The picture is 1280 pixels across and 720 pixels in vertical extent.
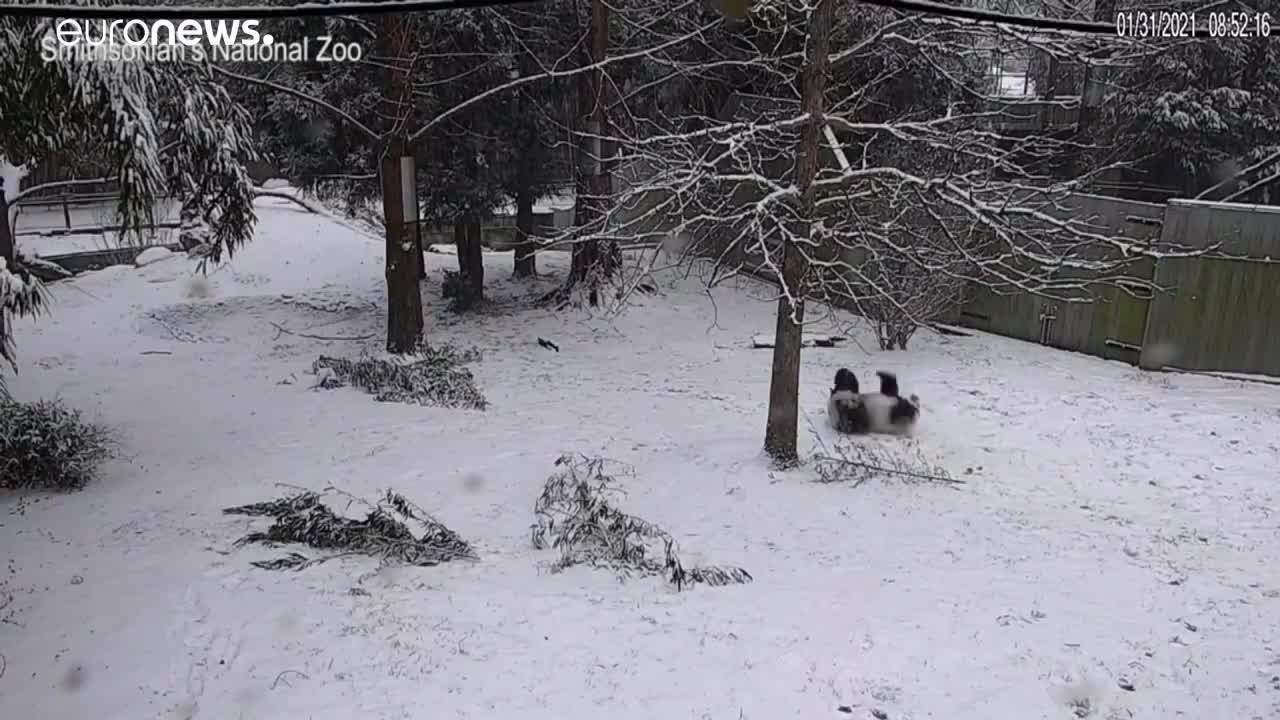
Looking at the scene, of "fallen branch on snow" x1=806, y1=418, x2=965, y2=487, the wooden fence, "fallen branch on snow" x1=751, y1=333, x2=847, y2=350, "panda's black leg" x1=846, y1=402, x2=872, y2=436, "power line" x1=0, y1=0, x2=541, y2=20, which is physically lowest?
"fallen branch on snow" x1=806, y1=418, x2=965, y2=487

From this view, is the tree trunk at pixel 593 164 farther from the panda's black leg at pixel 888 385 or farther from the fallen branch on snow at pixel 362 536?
the fallen branch on snow at pixel 362 536

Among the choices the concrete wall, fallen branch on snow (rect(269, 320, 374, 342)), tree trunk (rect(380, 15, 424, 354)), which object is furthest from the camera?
fallen branch on snow (rect(269, 320, 374, 342))

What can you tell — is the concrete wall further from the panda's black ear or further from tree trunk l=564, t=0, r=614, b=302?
tree trunk l=564, t=0, r=614, b=302

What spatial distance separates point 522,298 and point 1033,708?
12.5m

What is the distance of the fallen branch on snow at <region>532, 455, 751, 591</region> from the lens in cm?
652

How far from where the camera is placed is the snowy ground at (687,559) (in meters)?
5.18

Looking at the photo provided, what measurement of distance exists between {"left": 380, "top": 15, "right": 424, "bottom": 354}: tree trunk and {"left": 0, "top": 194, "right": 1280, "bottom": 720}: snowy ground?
1.40m

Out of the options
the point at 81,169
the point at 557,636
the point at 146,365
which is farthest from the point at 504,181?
Answer: the point at 557,636

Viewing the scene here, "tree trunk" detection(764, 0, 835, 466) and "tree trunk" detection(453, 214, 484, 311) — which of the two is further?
"tree trunk" detection(453, 214, 484, 311)

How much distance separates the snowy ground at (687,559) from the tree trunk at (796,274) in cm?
43

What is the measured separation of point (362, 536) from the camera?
275 inches

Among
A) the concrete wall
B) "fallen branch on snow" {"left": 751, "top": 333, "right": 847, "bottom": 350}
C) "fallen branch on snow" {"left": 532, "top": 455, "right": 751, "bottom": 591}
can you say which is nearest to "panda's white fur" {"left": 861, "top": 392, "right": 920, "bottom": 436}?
"fallen branch on snow" {"left": 532, "top": 455, "right": 751, "bottom": 591}

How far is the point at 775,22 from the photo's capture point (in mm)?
12484

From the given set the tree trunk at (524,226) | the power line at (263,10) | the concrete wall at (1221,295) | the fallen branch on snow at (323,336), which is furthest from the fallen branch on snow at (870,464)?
the fallen branch on snow at (323,336)
